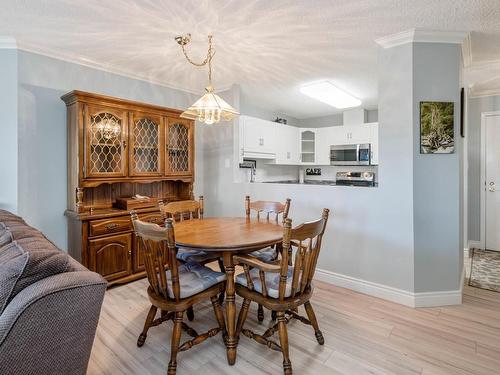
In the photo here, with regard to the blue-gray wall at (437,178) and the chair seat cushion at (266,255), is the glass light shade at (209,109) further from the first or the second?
the blue-gray wall at (437,178)

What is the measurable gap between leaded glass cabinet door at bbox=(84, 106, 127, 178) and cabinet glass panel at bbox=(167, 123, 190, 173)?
584mm

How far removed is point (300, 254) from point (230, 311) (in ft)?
1.96

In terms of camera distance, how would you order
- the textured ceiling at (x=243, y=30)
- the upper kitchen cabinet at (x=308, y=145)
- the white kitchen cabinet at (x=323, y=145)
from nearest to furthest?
the textured ceiling at (x=243, y=30), the white kitchen cabinet at (x=323, y=145), the upper kitchen cabinet at (x=308, y=145)

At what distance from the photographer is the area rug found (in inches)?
121

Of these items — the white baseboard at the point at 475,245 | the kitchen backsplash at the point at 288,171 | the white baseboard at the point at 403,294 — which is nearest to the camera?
the white baseboard at the point at 403,294

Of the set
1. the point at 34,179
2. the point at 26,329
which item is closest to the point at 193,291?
the point at 26,329

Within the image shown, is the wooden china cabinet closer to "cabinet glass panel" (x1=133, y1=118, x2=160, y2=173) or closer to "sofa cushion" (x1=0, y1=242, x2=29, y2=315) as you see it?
"cabinet glass panel" (x1=133, y1=118, x2=160, y2=173)

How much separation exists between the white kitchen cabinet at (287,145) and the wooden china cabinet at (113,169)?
1805 mm

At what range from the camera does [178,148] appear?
12.0 feet

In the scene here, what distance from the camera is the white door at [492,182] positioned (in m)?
4.15

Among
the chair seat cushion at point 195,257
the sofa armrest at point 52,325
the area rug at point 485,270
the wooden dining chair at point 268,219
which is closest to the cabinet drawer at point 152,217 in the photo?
the chair seat cushion at point 195,257

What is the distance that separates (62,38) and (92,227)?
1.71m

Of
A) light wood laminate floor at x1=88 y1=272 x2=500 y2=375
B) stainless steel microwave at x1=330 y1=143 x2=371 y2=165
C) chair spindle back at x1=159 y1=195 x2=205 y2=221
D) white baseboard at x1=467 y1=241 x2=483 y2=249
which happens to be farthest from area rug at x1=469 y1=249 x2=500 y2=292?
chair spindle back at x1=159 y1=195 x2=205 y2=221

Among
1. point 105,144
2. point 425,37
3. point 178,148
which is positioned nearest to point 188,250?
point 105,144
